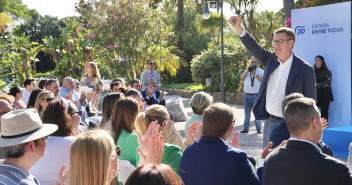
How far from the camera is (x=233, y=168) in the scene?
2.91 metres

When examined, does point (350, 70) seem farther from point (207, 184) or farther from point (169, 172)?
point (169, 172)

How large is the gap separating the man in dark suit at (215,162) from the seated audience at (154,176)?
139 centimetres

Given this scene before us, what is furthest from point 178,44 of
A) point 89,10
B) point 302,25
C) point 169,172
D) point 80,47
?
point 169,172

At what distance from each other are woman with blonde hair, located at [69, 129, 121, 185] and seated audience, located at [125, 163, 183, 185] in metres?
0.91

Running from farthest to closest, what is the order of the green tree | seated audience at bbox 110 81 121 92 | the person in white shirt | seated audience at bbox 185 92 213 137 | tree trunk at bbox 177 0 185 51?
the green tree → tree trunk at bbox 177 0 185 51 → the person in white shirt → seated audience at bbox 110 81 121 92 → seated audience at bbox 185 92 213 137

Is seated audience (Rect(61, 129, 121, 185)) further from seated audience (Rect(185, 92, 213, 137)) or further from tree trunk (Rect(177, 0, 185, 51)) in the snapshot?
tree trunk (Rect(177, 0, 185, 51))

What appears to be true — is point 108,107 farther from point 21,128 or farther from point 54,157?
point 21,128

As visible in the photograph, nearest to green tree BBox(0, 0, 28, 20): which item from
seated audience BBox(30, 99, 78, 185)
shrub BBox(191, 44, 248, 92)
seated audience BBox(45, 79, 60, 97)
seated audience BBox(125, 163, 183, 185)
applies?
shrub BBox(191, 44, 248, 92)

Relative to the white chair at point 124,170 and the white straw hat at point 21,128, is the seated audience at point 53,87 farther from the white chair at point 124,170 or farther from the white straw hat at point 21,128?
the white straw hat at point 21,128

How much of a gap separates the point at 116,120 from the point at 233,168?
170 cm

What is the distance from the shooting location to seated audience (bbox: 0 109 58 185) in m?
2.49

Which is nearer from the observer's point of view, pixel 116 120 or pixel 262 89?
pixel 116 120

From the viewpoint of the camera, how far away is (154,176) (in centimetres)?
152

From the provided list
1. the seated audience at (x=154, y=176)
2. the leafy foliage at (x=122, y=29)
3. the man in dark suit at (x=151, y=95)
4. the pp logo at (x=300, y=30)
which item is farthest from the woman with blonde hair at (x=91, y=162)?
the leafy foliage at (x=122, y=29)
